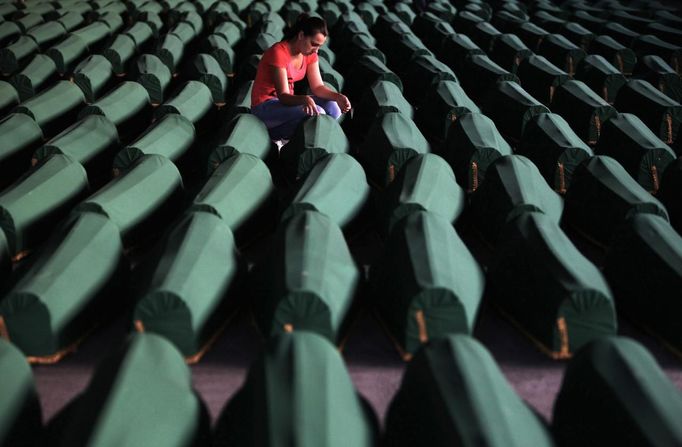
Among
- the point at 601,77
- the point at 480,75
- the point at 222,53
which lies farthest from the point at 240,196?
the point at 601,77

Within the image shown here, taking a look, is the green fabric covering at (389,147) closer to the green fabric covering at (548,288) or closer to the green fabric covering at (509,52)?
the green fabric covering at (548,288)

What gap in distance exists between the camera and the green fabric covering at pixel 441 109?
19.3ft

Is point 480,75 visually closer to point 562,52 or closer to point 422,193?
point 562,52

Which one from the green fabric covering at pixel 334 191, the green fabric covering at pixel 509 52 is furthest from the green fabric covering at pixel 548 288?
the green fabric covering at pixel 509 52

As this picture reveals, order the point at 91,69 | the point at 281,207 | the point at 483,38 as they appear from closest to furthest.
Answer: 1. the point at 281,207
2. the point at 91,69
3. the point at 483,38

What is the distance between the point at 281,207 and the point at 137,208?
79 centimetres

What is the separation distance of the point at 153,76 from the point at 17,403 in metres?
4.49

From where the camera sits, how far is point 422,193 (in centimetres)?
414

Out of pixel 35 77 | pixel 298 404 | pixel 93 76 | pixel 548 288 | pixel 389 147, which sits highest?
pixel 298 404

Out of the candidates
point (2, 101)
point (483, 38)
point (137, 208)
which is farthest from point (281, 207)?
point (483, 38)

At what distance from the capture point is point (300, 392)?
2404mm

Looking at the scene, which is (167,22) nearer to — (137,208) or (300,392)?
(137,208)

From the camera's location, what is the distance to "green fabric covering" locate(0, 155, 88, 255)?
399 cm

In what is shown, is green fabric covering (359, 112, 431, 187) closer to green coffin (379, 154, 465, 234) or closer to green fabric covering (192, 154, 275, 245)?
green coffin (379, 154, 465, 234)
